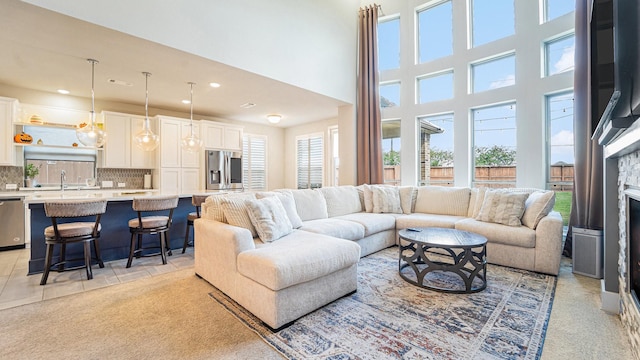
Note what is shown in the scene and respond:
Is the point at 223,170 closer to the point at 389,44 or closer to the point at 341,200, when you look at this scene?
the point at 341,200

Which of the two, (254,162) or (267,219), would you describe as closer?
(267,219)

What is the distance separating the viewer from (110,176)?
5680 millimetres

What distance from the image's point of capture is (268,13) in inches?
164

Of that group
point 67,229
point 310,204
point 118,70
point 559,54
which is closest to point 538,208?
point 559,54

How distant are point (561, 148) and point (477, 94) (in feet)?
4.81

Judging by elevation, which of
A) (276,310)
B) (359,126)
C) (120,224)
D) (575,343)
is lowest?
(575,343)

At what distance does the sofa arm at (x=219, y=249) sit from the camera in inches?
91.0

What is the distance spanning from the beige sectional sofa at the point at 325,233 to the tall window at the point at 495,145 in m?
0.75

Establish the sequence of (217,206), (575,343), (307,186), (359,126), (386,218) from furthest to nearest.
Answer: (307,186), (359,126), (386,218), (217,206), (575,343)

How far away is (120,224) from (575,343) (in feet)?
15.5

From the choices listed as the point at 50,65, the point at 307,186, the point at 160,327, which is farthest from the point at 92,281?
the point at 307,186

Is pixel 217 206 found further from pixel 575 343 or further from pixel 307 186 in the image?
pixel 307 186

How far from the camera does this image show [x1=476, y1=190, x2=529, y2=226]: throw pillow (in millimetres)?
3377

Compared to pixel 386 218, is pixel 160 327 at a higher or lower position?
lower
